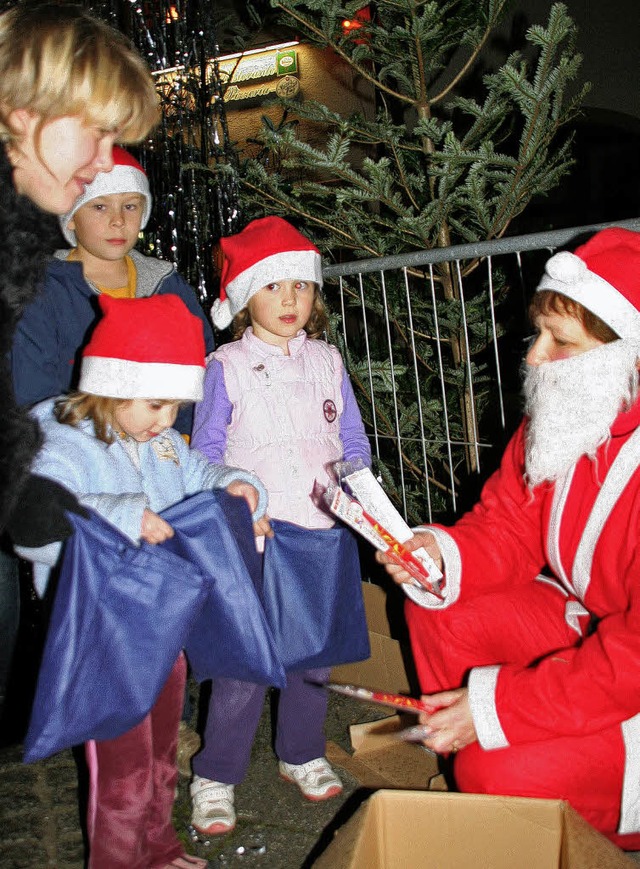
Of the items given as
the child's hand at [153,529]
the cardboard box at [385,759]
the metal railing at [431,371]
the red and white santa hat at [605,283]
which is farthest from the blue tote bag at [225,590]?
the metal railing at [431,371]

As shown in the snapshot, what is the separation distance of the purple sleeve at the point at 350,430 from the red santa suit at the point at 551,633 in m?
0.52

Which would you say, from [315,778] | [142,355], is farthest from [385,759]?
[142,355]

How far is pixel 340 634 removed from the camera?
257 centimetres

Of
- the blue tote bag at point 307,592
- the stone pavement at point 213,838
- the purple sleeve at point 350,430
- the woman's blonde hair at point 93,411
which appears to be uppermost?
the woman's blonde hair at point 93,411

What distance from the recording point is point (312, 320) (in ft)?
10.0

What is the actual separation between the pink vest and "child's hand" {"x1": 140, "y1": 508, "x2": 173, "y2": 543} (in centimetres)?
70

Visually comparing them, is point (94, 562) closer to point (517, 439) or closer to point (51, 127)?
point (51, 127)

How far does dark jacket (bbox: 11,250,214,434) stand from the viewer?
7.94 ft

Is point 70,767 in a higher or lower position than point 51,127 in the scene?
lower

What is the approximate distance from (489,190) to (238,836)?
11.4 ft

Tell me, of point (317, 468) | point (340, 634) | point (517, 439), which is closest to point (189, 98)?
point (317, 468)

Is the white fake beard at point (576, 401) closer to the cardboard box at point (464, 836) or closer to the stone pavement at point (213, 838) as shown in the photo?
the cardboard box at point (464, 836)

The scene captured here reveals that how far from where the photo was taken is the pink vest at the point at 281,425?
9.02 ft

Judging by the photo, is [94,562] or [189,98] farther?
[189,98]
